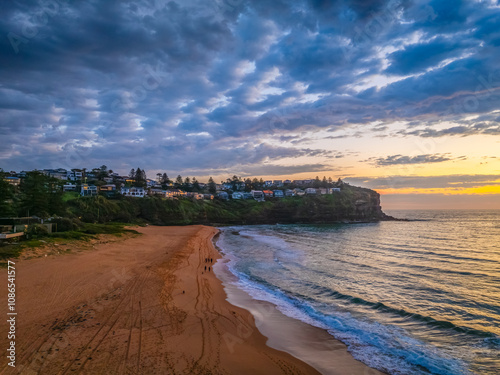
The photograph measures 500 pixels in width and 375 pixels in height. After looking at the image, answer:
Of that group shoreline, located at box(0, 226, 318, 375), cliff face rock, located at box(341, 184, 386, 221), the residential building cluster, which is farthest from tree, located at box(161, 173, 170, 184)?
shoreline, located at box(0, 226, 318, 375)

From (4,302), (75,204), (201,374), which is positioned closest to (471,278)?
(201,374)

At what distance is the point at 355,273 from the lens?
78.1ft

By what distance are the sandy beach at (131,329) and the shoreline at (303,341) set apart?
0.37 ft

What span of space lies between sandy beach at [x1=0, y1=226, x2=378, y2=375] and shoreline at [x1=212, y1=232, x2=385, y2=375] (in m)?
0.11

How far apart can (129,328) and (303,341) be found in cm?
727

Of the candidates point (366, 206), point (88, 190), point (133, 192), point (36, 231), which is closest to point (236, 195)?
point (133, 192)

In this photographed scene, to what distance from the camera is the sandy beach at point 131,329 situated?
8.24m

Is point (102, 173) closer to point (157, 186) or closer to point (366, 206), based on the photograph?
point (157, 186)

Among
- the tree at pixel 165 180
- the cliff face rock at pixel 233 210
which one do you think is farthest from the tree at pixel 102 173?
the cliff face rock at pixel 233 210

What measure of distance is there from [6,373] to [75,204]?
7002 cm

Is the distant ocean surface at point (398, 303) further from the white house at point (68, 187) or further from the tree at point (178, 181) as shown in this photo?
the tree at point (178, 181)

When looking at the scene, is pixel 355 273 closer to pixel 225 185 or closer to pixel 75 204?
pixel 75 204

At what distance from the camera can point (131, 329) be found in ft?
34.4

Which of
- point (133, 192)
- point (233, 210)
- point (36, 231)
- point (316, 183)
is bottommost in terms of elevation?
point (233, 210)
